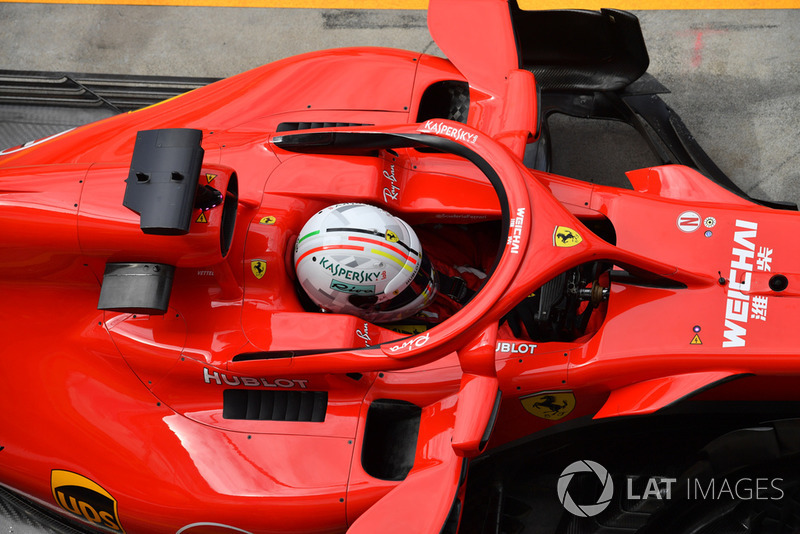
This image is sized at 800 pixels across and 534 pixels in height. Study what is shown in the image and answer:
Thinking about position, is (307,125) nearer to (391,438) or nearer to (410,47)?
(391,438)

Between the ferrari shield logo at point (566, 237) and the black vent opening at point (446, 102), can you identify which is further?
the black vent opening at point (446, 102)

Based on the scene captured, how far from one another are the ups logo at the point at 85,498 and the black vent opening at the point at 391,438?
110 cm

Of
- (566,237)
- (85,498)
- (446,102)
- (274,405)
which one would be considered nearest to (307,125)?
(446,102)

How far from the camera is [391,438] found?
10.8ft

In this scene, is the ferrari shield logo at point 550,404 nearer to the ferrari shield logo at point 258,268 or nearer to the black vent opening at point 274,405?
the black vent opening at point 274,405

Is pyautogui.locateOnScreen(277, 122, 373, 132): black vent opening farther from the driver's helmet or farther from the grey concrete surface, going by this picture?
the grey concrete surface

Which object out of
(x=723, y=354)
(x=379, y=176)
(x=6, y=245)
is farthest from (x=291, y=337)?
(x=723, y=354)

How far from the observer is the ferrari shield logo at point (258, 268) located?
3.19 metres

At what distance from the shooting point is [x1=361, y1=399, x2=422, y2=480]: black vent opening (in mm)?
3232

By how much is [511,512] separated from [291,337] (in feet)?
4.58

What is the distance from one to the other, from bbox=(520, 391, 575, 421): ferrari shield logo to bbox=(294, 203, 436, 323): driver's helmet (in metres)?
0.64

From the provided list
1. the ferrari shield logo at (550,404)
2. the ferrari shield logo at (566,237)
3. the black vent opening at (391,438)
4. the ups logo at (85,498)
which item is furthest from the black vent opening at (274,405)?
the ferrari shield logo at (566,237)

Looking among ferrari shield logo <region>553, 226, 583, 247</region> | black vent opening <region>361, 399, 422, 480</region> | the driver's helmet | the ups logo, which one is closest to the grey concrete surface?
ferrari shield logo <region>553, 226, 583, 247</region>

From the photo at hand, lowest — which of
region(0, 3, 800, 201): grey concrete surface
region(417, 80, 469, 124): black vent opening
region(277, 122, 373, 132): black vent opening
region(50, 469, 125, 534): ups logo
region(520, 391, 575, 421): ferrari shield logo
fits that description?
region(50, 469, 125, 534): ups logo
